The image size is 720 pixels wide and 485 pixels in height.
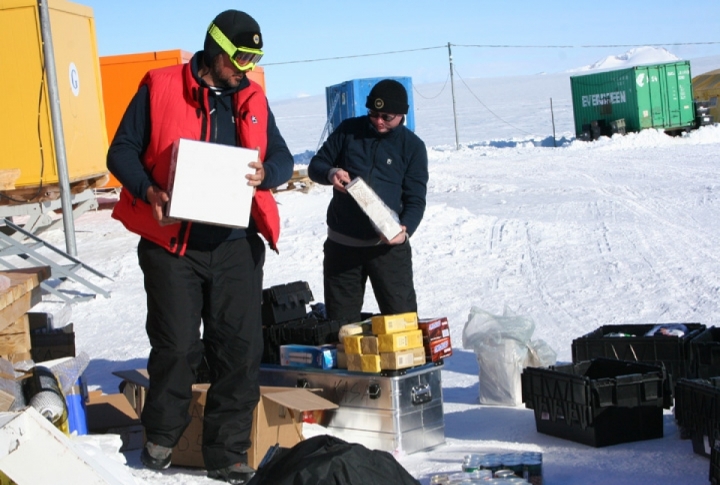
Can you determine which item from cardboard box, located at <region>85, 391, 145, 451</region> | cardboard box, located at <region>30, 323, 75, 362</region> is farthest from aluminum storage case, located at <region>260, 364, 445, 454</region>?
cardboard box, located at <region>30, 323, 75, 362</region>

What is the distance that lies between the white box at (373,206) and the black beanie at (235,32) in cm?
111

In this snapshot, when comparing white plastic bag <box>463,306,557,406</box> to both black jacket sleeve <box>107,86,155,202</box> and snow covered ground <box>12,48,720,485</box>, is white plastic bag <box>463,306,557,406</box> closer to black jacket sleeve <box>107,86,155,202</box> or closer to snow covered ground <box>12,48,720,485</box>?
snow covered ground <box>12,48,720,485</box>

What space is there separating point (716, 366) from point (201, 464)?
9.30 feet

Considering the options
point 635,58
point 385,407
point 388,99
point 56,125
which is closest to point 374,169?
point 388,99

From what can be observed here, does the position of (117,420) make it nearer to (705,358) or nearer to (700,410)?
(700,410)

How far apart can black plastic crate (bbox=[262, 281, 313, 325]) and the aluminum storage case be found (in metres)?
0.71

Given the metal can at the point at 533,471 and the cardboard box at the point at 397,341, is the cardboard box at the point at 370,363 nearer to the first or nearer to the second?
the cardboard box at the point at 397,341

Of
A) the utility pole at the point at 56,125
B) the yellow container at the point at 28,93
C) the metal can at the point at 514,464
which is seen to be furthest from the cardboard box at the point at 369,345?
the yellow container at the point at 28,93

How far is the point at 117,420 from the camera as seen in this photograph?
17.6 ft

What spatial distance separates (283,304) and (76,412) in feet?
5.08

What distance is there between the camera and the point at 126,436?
5.25 metres

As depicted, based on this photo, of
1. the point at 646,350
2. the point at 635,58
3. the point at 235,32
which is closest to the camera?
the point at 235,32

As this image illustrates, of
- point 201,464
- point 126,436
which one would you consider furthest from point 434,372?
point 126,436

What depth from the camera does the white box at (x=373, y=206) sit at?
5191mm
